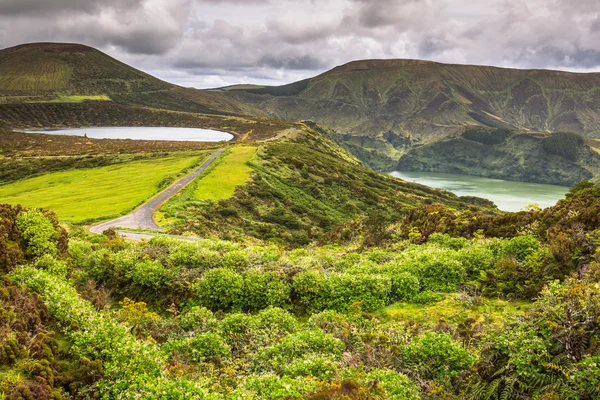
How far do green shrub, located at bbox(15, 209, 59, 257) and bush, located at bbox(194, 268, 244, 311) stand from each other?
4.53 meters

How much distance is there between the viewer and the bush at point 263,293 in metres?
11.8

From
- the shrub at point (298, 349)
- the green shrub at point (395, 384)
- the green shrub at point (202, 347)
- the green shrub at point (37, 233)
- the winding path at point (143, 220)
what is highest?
the green shrub at point (37, 233)

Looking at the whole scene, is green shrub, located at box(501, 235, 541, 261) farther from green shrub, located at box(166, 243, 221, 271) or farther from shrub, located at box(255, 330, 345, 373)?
green shrub, located at box(166, 243, 221, 271)

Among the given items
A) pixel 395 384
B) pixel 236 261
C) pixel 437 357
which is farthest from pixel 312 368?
pixel 236 261

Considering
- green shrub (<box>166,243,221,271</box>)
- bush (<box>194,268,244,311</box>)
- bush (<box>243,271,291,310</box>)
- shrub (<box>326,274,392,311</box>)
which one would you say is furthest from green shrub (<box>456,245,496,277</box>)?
green shrub (<box>166,243,221,271</box>)

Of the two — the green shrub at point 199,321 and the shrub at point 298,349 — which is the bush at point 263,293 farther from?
A: the shrub at point 298,349

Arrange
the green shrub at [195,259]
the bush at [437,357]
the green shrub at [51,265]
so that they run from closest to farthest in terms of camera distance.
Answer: the bush at [437,357] → the green shrub at [51,265] → the green shrub at [195,259]

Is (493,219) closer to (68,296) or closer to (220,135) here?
(68,296)

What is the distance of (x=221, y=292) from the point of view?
11.9 m

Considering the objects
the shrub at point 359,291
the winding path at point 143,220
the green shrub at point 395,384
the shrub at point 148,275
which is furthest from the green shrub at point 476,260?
the winding path at point 143,220

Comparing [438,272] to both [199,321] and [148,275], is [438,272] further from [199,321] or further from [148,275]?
[148,275]

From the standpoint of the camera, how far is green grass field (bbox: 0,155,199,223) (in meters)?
43.3

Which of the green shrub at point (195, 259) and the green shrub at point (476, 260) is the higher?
the green shrub at point (476, 260)

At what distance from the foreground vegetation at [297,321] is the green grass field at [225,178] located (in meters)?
37.3
